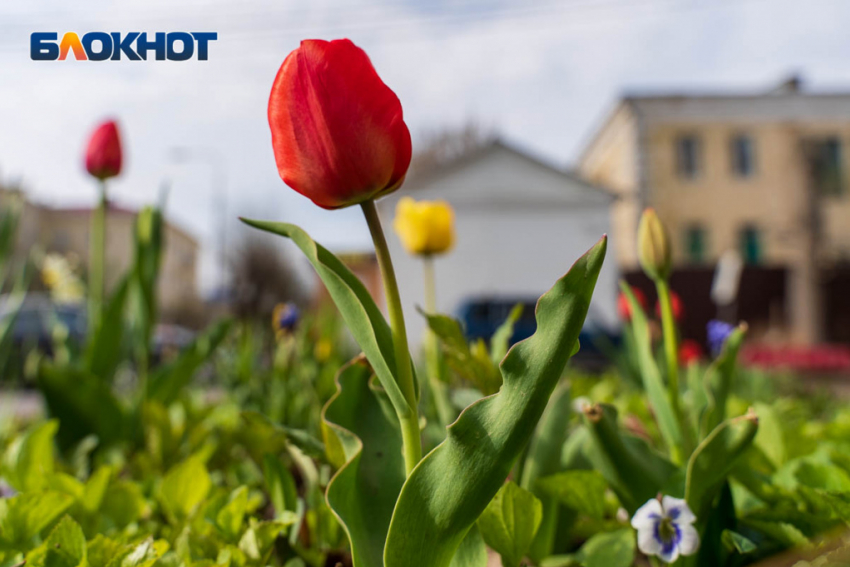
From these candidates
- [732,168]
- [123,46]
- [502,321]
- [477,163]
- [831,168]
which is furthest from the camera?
[831,168]

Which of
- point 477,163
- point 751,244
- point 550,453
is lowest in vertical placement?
point 751,244

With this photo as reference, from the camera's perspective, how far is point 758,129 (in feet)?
62.5

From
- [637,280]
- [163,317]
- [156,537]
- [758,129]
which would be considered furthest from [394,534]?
[163,317]

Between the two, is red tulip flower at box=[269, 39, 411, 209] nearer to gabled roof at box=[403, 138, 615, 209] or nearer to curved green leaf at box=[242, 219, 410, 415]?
curved green leaf at box=[242, 219, 410, 415]

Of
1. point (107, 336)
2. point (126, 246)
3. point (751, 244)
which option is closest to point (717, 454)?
point (107, 336)


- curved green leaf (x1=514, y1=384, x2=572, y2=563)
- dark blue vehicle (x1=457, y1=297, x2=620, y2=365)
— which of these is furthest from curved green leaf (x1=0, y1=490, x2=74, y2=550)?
dark blue vehicle (x1=457, y1=297, x2=620, y2=365)

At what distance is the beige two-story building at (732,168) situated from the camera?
61.1 ft

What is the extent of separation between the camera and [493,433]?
1.60 ft

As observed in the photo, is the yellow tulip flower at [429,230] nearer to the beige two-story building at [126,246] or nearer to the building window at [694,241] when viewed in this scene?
the building window at [694,241]

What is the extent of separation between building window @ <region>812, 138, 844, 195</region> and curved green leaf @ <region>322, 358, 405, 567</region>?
21.5 meters

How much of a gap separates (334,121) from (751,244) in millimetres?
20760

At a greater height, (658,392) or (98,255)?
(98,255)

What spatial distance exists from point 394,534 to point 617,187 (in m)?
20.7

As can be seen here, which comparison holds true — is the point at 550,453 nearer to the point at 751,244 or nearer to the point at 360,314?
the point at 360,314
